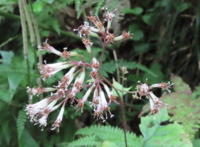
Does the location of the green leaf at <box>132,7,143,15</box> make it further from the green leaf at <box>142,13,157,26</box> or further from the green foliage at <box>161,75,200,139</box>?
the green foliage at <box>161,75,200,139</box>

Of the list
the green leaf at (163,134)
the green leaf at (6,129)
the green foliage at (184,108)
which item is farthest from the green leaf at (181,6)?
the green leaf at (6,129)

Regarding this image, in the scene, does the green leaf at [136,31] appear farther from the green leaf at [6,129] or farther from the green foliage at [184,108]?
the green leaf at [6,129]

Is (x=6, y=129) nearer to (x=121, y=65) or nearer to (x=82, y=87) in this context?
(x=82, y=87)

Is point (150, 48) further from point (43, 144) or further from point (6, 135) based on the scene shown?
point (6, 135)

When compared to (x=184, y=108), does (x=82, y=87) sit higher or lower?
higher

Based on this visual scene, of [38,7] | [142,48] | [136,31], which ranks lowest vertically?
[142,48]

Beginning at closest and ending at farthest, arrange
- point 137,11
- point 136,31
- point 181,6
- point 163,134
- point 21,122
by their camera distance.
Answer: point 163,134
point 21,122
point 181,6
point 137,11
point 136,31

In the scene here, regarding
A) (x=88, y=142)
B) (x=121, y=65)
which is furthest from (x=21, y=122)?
(x=121, y=65)
